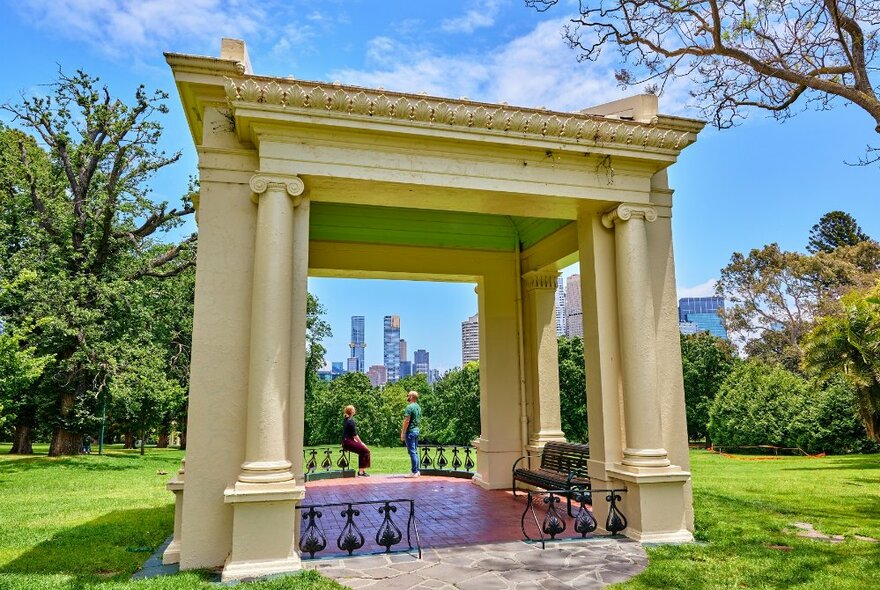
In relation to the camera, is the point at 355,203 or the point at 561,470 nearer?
the point at 355,203

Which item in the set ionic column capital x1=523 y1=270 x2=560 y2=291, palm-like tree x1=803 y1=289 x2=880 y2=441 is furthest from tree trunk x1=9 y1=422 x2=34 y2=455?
palm-like tree x1=803 y1=289 x2=880 y2=441

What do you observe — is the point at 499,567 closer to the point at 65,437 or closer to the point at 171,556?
the point at 171,556

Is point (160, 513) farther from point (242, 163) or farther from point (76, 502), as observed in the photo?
point (242, 163)

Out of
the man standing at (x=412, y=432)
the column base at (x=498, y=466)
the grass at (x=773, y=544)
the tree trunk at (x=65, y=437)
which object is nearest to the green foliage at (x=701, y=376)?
the grass at (x=773, y=544)

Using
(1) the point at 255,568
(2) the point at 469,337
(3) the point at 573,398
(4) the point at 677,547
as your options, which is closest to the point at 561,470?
(4) the point at 677,547

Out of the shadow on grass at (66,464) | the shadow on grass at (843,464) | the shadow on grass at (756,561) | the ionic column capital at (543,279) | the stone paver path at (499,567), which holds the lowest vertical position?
the shadow on grass at (843,464)

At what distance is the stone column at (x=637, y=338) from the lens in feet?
20.1

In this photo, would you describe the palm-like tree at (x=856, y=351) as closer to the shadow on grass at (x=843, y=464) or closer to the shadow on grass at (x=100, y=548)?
the shadow on grass at (x=843, y=464)

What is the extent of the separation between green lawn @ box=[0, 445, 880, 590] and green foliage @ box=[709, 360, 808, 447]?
32.9 ft

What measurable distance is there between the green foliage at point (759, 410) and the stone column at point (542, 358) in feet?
58.5

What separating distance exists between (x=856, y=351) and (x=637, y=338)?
33.7ft

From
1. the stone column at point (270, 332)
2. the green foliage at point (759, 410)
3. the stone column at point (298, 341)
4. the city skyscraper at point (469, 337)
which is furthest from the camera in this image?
the city skyscraper at point (469, 337)

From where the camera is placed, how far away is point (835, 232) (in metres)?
38.9

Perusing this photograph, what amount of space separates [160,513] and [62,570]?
320 cm
